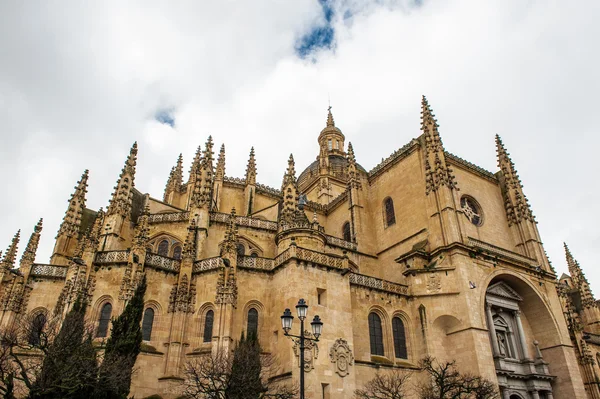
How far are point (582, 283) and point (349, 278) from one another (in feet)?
103

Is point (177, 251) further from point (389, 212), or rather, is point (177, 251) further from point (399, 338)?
point (389, 212)

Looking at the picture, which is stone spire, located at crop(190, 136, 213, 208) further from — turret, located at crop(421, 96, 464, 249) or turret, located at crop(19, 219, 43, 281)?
turret, located at crop(421, 96, 464, 249)

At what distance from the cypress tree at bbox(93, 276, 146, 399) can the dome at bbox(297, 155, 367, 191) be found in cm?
3118

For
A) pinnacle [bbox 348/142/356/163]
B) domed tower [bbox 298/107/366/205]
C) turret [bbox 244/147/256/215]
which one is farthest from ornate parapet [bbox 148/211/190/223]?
domed tower [bbox 298/107/366/205]

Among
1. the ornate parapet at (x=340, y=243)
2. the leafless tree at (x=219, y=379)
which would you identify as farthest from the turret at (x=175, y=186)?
the leafless tree at (x=219, y=379)

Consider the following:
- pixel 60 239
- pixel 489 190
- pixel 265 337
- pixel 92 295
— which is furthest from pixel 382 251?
pixel 60 239

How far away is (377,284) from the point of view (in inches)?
987

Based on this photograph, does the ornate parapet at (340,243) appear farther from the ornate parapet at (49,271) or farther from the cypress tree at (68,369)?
the cypress tree at (68,369)

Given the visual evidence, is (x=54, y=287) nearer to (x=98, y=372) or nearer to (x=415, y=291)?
(x=98, y=372)

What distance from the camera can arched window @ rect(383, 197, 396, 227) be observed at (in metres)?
31.4

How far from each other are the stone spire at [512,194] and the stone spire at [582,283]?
1562 centimetres

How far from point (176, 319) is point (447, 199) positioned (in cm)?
1668

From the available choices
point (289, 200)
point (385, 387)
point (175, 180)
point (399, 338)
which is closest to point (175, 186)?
point (175, 180)

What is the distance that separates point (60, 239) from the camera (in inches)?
1073
